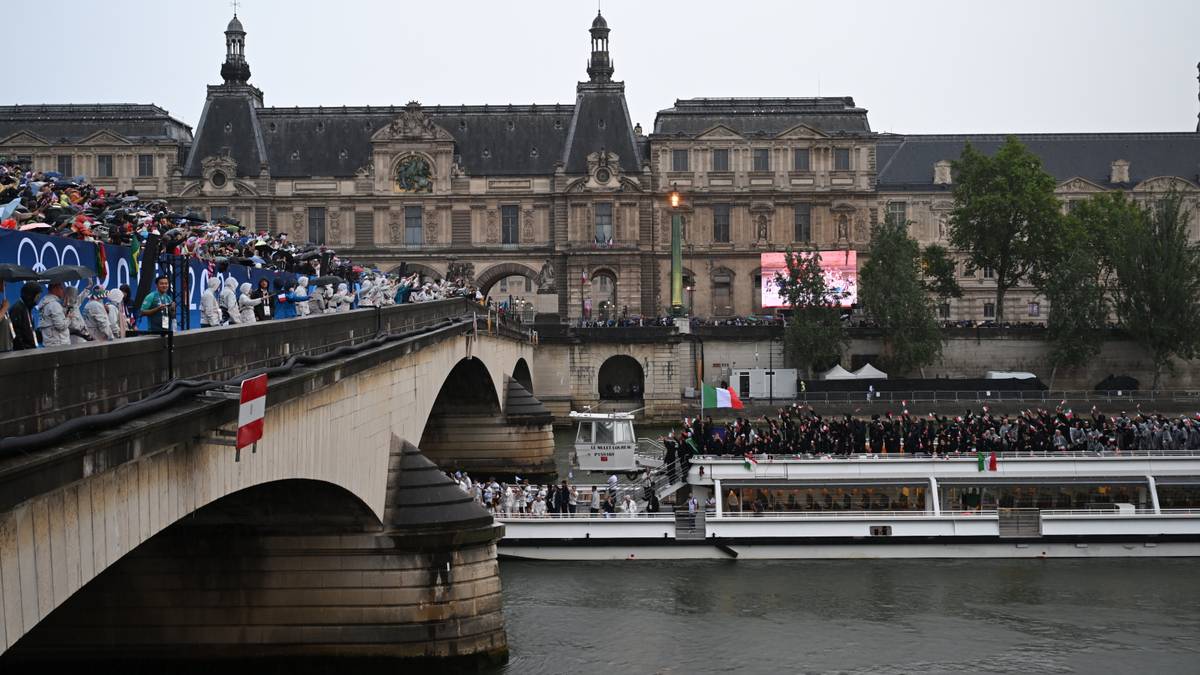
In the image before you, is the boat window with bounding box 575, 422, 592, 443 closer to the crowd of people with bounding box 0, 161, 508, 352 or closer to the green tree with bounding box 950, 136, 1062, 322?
the crowd of people with bounding box 0, 161, 508, 352

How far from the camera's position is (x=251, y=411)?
15930 millimetres

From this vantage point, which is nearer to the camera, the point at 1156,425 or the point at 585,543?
the point at 585,543

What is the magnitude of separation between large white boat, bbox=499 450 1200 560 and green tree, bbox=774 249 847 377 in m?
38.0

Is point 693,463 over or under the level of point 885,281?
under

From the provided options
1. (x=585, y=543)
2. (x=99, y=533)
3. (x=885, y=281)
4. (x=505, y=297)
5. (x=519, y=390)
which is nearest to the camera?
(x=99, y=533)

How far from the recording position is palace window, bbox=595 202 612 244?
299 feet

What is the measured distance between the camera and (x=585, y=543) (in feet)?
126

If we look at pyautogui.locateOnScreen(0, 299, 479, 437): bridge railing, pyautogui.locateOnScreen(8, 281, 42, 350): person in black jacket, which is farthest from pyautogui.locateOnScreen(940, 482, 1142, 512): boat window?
pyautogui.locateOnScreen(8, 281, 42, 350): person in black jacket

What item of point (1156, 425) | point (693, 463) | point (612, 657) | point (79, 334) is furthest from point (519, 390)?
point (79, 334)

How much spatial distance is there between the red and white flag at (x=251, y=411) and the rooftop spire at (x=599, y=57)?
79505mm

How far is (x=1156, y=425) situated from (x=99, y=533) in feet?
123

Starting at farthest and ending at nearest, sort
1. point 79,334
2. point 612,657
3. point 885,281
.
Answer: point 885,281, point 612,657, point 79,334

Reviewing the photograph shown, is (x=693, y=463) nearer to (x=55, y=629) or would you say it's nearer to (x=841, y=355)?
(x=55, y=629)

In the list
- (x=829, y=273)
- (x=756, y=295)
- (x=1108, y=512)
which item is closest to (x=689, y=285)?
(x=756, y=295)
